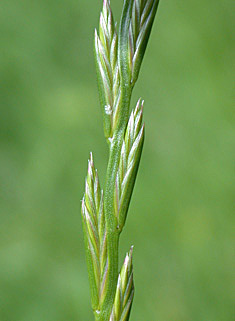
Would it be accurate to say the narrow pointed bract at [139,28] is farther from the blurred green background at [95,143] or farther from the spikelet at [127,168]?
the blurred green background at [95,143]

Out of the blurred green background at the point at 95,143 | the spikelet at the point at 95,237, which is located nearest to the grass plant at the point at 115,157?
the spikelet at the point at 95,237

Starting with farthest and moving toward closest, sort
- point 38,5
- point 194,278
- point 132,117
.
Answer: point 38,5 < point 194,278 < point 132,117

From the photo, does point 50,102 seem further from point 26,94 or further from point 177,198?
point 177,198

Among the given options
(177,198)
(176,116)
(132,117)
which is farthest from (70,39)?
(132,117)

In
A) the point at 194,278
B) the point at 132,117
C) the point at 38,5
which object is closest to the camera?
the point at 132,117

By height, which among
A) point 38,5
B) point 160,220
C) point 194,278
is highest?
point 38,5

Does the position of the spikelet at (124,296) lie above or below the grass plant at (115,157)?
below

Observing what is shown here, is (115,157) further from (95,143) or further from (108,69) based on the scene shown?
(95,143)

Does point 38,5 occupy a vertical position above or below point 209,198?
above

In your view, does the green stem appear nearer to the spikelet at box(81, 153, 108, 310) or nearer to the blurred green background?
the spikelet at box(81, 153, 108, 310)
